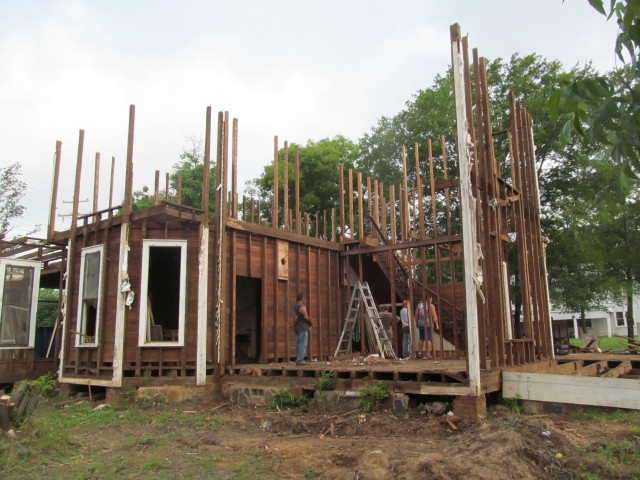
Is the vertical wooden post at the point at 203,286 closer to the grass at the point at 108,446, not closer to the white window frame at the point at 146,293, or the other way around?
the white window frame at the point at 146,293

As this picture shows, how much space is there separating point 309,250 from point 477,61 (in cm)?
681

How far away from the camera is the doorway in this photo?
1591cm

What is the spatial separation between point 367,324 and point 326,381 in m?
5.13

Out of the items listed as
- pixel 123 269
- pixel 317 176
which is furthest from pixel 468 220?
pixel 317 176

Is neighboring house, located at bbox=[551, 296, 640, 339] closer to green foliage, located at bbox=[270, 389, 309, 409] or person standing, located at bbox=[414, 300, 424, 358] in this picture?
person standing, located at bbox=[414, 300, 424, 358]

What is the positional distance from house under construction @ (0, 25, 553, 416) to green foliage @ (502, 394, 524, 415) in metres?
0.38

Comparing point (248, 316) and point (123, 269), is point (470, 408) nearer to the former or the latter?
point (123, 269)

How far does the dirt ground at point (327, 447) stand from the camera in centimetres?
594

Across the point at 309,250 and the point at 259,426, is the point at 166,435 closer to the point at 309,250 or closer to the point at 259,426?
the point at 259,426

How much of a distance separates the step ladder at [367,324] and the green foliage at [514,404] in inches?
202

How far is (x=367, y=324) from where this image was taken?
14789 millimetres

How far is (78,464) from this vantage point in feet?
22.0

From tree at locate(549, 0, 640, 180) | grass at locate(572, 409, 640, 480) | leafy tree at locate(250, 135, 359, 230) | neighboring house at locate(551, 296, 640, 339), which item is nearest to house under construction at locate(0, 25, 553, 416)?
grass at locate(572, 409, 640, 480)

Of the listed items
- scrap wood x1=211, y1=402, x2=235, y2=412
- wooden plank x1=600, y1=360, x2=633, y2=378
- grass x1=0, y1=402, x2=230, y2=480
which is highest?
wooden plank x1=600, y1=360, x2=633, y2=378
